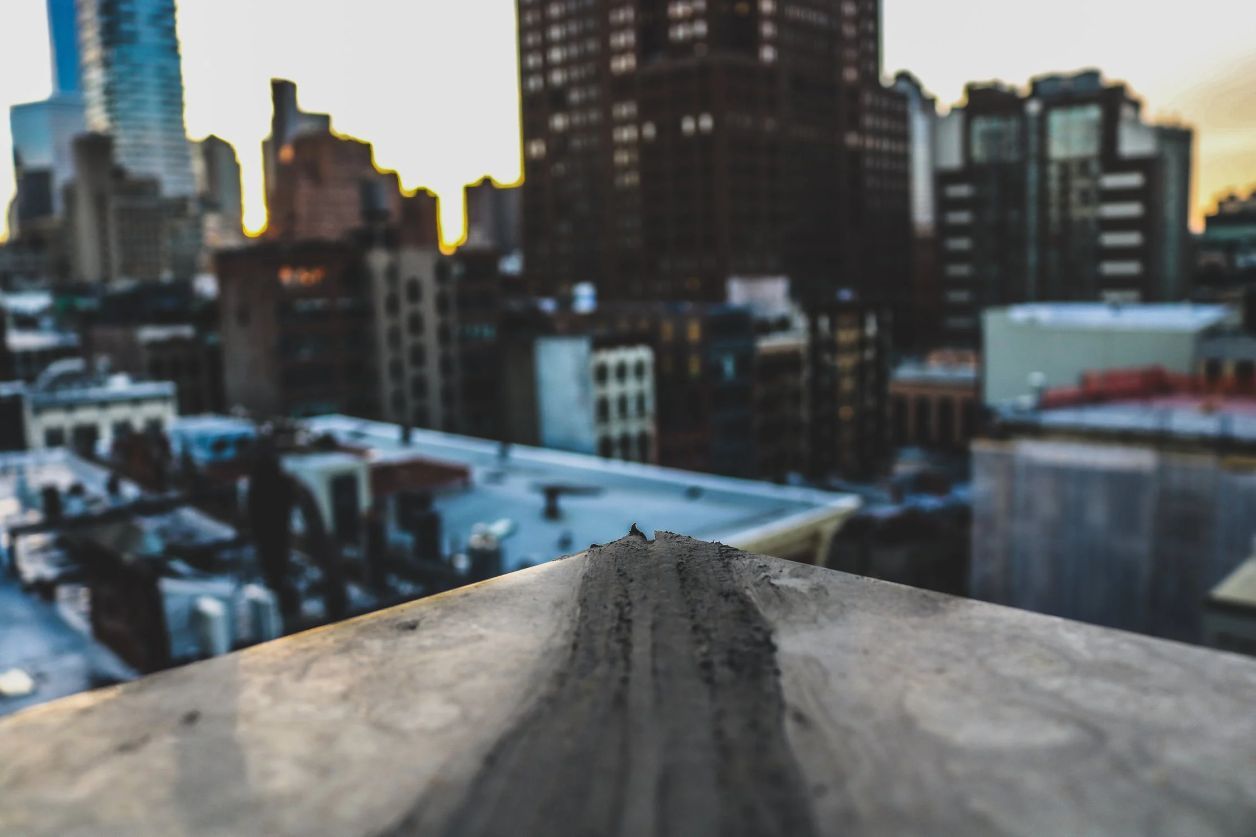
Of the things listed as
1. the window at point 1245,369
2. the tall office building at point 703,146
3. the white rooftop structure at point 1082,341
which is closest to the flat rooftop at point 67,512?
the white rooftop structure at point 1082,341

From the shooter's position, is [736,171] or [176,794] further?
[736,171]

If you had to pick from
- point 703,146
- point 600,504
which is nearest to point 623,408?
point 600,504

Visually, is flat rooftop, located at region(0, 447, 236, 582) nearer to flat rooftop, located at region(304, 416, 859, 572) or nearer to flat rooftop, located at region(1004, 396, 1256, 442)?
Result: flat rooftop, located at region(304, 416, 859, 572)

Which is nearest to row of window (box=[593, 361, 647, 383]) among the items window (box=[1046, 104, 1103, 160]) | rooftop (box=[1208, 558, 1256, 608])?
rooftop (box=[1208, 558, 1256, 608])

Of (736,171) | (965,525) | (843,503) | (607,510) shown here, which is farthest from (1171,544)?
(736,171)

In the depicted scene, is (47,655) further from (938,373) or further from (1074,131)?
(1074,131)

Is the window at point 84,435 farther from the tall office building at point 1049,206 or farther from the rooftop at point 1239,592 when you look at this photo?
the tall office building at point 1049,206

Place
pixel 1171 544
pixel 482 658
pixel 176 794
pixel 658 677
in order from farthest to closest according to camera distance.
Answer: pixel 1171 544
pixel 482 658
pixel 658 677
pixel 176 794

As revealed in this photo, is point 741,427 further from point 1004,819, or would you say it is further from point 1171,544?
point 1004,819
